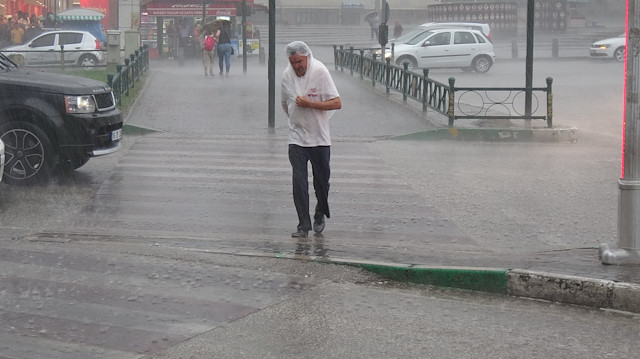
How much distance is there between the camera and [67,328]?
6.21 metres

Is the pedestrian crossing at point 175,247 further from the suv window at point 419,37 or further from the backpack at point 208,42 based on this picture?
the suv window at point 419,37

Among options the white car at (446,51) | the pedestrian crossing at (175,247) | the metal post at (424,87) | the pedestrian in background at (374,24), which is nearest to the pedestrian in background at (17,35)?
the white car at (446,51)

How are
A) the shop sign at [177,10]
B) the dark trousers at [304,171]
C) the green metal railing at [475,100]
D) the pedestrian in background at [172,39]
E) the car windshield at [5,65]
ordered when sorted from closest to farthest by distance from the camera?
1. the dark trousers at [304,171]
2. the car windshield at [5,65]
3. the green metal railing at [475,100]
4. the pedestrian in background at [172,39]
5. the shop sign at [177,10]

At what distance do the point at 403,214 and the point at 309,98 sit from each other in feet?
6.80

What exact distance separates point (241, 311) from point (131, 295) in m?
0.88

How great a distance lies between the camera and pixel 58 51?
100.0ft

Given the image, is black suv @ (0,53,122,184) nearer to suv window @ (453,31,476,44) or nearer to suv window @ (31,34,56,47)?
suv window @ (31,34,56,47)

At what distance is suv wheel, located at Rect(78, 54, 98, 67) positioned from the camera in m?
30.8

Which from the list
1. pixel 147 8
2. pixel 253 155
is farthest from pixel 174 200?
pixel 147 8

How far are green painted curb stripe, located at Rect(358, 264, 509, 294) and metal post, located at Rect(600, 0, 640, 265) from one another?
99 cm

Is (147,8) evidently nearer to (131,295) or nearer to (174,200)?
(174,200)

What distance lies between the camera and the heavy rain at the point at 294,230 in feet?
20.4

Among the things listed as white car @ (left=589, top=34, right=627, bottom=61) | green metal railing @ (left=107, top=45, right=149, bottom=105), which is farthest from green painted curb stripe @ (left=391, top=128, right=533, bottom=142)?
white car @ (left=589, top=34, right=627, bottom=61)

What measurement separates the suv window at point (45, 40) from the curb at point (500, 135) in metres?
22.1
